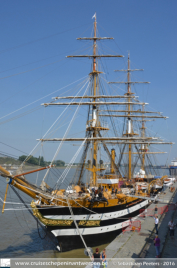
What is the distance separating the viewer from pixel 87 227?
17594 mm

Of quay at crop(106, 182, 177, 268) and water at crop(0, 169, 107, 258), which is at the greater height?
quay at crop(106, 182, 177, 268)

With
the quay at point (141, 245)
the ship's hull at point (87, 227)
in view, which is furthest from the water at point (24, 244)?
the quay at point (141, 245)

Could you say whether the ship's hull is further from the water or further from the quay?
the quay

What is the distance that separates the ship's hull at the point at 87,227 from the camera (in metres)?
16.8

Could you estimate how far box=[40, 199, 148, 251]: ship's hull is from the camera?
16.8 m

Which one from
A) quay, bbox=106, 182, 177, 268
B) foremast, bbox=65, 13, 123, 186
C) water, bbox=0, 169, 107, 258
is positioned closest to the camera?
quay, bbox=106, 182, 177, 268

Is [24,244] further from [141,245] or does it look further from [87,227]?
[141,245]

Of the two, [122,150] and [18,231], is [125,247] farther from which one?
[122,150]

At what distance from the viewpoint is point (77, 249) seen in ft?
57.3

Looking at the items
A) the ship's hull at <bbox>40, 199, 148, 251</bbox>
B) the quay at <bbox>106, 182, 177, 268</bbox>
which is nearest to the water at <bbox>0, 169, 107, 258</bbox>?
the ship's hull at <bbox>40, 199, 148, 251</bbox>

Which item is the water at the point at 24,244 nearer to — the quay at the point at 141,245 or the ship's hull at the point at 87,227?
the ship's hull at the point at 87,227

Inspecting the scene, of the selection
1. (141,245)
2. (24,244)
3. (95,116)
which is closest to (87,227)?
(141,245)

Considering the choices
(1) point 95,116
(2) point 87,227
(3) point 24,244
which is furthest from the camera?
(1) point 95,116

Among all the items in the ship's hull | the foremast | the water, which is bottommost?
A: the water
